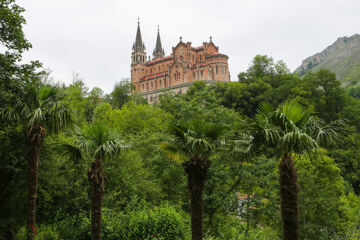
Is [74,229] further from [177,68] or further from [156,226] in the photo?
[177,68]

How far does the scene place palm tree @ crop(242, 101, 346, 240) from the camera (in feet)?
27.1

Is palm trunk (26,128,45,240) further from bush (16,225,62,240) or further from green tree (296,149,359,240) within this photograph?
green tree (296,149,359,240)

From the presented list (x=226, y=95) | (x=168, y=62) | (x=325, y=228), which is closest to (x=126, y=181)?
(x=325, y=228)

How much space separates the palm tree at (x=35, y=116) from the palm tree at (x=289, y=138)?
7.13m

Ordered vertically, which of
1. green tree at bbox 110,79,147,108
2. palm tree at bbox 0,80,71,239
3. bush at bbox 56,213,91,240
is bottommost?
bush at bbox 56,213,91,240

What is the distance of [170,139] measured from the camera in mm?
10625

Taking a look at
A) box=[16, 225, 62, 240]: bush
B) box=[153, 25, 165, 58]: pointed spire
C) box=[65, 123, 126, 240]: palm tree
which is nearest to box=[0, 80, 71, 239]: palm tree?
box=[16, 225, 62, 240]: bush

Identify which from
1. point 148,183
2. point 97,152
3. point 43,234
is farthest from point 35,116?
point 148,183

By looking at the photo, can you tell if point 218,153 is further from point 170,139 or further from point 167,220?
point 167,220

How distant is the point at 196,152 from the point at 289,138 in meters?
2.84

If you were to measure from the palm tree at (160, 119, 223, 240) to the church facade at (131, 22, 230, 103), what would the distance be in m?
60.0

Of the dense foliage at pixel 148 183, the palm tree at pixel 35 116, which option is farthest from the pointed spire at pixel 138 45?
the palm tree at pixel 35 116

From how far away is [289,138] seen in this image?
816 centimetres

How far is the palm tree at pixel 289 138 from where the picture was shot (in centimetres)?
825
